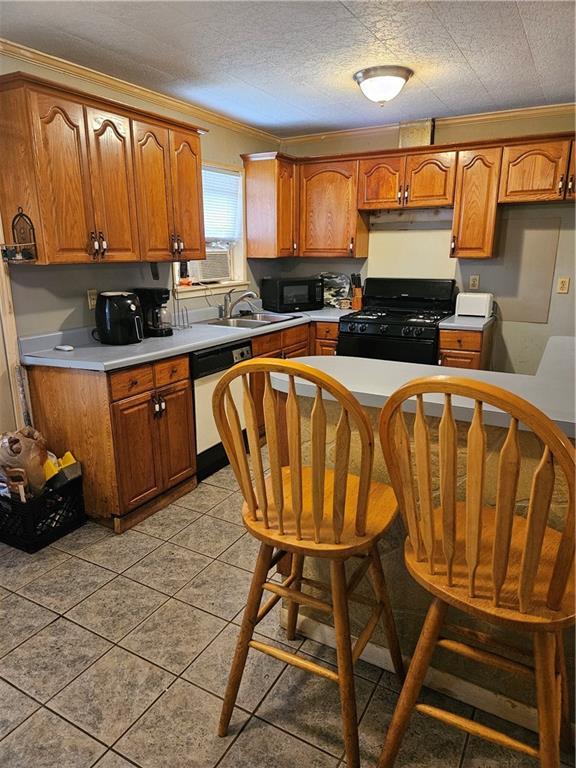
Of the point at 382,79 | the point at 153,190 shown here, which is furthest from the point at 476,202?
the point at 153,190

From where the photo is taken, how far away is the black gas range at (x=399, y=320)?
12.2ft

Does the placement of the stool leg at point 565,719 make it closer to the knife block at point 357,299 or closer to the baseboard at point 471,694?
the baseboard at point 471,694

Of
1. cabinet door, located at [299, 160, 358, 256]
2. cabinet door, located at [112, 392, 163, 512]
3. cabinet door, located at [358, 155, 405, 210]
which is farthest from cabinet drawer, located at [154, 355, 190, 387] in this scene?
cabinet door, located at [358, 155, 405, 210]

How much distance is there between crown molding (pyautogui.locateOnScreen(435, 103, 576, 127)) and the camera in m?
3.55

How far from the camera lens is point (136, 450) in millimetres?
2596

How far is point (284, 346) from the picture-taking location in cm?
380

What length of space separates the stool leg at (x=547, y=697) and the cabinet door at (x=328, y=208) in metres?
3.62

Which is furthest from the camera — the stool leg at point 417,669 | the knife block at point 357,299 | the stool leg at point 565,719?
the knife block at point 357,299

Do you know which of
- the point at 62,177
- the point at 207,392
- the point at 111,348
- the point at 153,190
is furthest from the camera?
the point at 207,392

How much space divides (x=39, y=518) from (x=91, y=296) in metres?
1.31

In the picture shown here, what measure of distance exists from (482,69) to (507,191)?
1018 millimetres

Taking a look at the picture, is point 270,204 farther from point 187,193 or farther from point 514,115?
point 514,115

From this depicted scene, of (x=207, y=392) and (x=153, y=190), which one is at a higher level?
(x=153, y=190)

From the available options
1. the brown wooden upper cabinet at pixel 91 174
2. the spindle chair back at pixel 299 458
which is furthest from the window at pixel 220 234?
the spindle chair back at pixel 299 458
